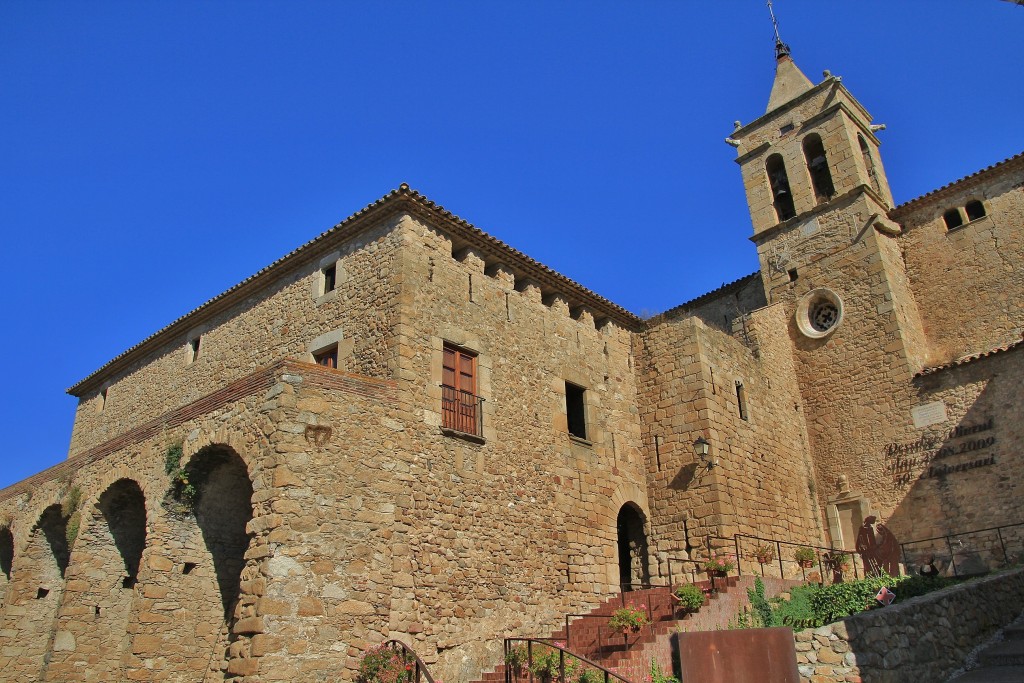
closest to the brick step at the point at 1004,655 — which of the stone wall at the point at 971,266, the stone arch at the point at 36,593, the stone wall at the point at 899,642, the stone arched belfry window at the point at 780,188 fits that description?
the stone wall at the point at 899,642

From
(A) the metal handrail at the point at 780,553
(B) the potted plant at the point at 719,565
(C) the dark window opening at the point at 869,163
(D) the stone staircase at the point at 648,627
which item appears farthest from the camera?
(C) the dark window opening at the point at 869,163

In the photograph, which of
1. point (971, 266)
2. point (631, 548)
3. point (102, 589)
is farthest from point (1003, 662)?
point (102, 589)

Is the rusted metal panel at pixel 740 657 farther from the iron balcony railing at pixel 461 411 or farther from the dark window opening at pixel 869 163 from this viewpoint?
the dark window opening at pixel 869 163

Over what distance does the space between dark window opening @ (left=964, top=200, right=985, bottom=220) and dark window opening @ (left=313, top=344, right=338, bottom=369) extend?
1705 cm

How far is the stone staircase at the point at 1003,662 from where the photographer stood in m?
9.40

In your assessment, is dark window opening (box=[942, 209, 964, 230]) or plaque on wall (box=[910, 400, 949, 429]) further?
dark window opening (box=[942, 209, 964, 230])

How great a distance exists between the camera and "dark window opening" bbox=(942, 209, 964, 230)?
20312 millimetres

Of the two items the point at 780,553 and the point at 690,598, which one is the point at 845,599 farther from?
the point at 780,553

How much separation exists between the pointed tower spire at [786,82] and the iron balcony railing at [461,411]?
16.1 m

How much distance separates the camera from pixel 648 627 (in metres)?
12.2

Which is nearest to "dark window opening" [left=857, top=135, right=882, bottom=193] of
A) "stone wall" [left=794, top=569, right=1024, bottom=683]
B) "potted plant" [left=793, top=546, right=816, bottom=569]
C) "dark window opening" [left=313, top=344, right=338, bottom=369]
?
"potted plant" [left=793, top=546, right=816, bottom=569]

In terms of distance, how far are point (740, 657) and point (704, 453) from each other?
6.88m

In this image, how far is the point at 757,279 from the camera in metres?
23.2

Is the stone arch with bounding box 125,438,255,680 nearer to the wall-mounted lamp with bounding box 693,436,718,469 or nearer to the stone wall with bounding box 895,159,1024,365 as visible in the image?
the wall-mounted lamp with bounding box 693,436,718,469
